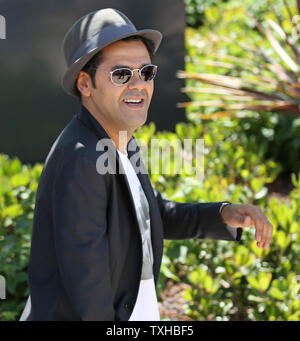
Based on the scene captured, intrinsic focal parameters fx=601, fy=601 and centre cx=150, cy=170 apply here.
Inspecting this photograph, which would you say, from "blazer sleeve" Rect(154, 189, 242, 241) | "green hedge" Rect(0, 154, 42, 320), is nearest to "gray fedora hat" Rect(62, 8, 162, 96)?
"blazer sleeve" Rect(154, 189, 242, 241)

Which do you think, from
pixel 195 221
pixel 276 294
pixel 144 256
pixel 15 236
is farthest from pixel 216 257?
pixel 144 256

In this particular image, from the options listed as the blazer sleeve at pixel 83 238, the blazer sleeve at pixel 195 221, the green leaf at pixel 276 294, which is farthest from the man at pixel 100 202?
the green leaf at pixel 276 294

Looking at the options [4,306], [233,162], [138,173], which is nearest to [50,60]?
[233,162]

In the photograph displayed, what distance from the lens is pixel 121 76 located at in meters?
1.74

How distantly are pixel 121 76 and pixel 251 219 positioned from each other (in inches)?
24.5

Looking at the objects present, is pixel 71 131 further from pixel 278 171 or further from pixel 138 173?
pixel 278 171

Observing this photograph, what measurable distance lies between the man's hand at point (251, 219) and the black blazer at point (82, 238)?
0.40 m

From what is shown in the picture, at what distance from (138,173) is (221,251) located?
1.48m

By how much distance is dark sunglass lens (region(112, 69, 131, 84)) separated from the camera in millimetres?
1737

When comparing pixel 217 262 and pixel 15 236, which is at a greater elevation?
pixel 15 236

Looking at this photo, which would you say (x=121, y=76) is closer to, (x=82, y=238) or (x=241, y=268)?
(x=82, y=238)

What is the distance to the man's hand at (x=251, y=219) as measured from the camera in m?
1.89

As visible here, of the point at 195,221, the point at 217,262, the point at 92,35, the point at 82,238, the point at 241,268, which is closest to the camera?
the point at 82,238

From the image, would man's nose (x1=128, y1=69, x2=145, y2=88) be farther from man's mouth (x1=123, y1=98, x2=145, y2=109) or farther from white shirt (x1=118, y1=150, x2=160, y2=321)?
white shirt (x1=118, y1=150, x2=160, y2=321)
